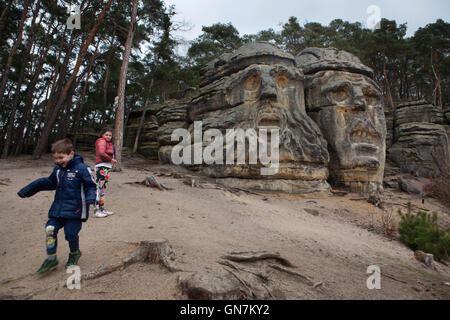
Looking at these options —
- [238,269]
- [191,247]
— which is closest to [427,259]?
[238,269]

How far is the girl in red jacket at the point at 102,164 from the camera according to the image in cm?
509

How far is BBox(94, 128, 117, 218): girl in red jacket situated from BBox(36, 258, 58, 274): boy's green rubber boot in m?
2.25

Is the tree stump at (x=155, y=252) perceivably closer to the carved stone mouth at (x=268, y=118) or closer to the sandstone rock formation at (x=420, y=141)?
the carved stone mouth at (x=268, y=118)

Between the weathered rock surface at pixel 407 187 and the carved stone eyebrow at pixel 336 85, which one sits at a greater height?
the carved stone eyebrow at pixel 336 85

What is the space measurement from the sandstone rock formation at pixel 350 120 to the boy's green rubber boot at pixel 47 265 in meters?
12.3

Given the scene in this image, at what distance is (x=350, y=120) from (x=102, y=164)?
11603mm

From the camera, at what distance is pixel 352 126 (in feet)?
40.6

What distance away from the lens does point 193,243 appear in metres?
3.58

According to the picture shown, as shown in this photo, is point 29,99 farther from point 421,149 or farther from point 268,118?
point 421,149

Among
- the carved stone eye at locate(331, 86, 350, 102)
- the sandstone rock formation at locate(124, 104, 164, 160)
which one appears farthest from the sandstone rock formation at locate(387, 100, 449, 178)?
the sandstone rock formation at locate(124, 104, 164, 160)

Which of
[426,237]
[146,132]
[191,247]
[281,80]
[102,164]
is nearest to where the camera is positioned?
[191,247]

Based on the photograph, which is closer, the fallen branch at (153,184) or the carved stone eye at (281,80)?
the fallen branch at (153,184)

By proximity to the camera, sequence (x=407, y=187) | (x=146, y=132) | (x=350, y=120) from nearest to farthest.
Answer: (x=350, y=120) < (x=407, y=187) < (x=146, y=132)

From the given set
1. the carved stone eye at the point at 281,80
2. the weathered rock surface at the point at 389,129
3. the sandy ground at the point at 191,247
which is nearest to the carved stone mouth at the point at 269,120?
the carved stone eye at the point at 281,80
